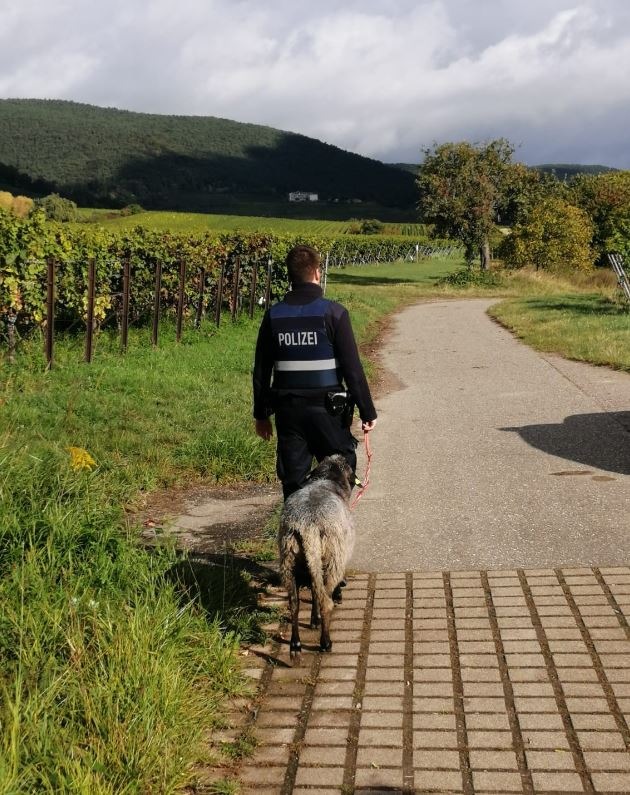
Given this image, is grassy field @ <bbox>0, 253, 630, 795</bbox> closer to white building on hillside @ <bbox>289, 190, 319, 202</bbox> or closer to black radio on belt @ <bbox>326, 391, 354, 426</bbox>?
black radio on belt @ <bbox>326, 391, 354, 426</bbox>

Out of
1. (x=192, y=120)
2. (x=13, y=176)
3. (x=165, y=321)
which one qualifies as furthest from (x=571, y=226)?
(x=192, y=120)

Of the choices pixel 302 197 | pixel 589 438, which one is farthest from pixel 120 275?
pixel 302 197

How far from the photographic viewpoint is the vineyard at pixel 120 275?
540 inches

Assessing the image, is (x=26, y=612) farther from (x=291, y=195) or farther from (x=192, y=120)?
(x=192, y=120)

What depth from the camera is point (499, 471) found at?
8414 millimetres

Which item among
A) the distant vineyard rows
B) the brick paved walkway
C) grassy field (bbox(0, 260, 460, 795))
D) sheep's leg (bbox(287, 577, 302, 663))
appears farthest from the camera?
the distant vineyard rows

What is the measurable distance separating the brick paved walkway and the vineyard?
888 cm

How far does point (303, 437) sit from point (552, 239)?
44346 mm

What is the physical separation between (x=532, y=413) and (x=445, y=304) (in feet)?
76.0

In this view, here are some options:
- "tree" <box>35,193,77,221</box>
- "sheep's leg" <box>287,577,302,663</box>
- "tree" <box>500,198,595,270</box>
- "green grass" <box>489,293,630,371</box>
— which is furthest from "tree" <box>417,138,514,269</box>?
"sheep's leg" <box>287,577,302,663</box>

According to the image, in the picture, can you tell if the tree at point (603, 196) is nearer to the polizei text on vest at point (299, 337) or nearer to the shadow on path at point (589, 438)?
the shadow on path at point (589, 438)

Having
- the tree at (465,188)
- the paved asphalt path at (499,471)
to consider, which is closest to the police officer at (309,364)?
the paved asphalt path at (499,471)

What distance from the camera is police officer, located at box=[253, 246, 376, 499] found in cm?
506

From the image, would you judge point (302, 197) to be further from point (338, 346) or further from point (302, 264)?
point (338, 346)
